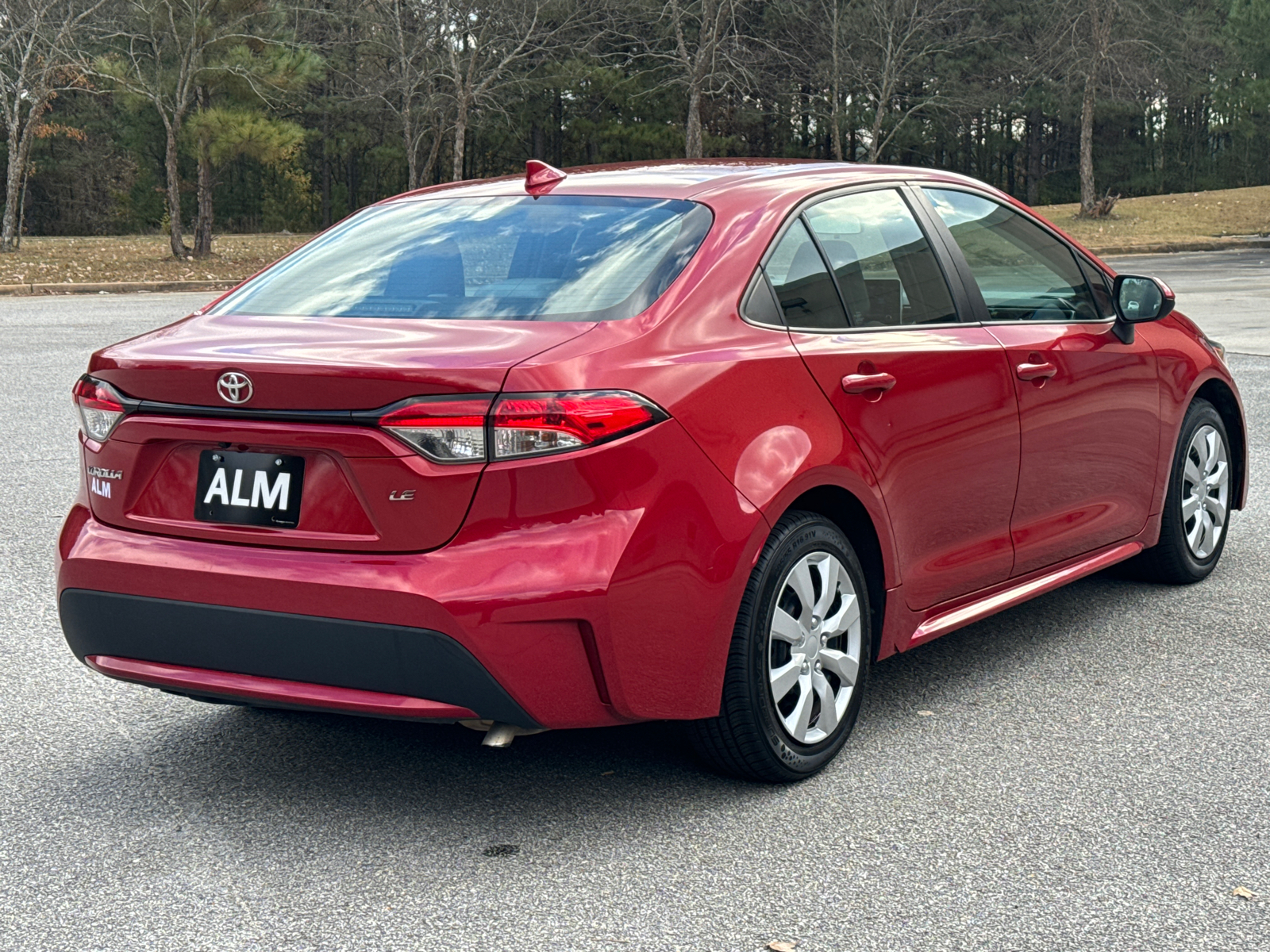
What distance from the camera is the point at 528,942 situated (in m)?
2.98

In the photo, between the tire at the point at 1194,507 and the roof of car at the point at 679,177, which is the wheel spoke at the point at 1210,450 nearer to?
the tire at the point at 1194,507

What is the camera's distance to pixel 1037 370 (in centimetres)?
466

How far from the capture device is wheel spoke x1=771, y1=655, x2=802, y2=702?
12.2 feet

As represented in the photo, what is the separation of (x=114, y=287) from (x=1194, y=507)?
75.0 feet

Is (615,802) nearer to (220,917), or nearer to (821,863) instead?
(821,863)

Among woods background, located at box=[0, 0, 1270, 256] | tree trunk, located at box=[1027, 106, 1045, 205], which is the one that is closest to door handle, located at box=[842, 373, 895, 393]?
woods background, located at box=[0, 0, 1270, 256]

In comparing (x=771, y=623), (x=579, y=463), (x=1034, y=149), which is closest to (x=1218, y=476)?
(x=771, y=623)

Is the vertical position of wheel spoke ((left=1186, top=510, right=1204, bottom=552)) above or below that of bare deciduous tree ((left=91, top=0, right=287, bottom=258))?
below

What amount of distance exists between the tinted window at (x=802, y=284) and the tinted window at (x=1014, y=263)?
75 centimetres

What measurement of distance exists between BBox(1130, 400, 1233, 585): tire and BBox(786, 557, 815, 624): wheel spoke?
2316 millimetres

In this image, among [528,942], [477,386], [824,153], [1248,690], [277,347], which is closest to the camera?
[528,942]

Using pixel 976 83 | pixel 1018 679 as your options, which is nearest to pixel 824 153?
pixel 976 83

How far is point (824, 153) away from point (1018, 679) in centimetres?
6911

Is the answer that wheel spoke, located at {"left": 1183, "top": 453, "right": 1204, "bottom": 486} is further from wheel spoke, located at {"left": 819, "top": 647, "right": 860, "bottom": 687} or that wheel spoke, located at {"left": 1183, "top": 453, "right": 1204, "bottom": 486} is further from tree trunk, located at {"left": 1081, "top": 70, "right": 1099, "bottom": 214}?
tree trunk, located at {"left": 1081, "top": 70, "right": 1099, "bottom": 214}
